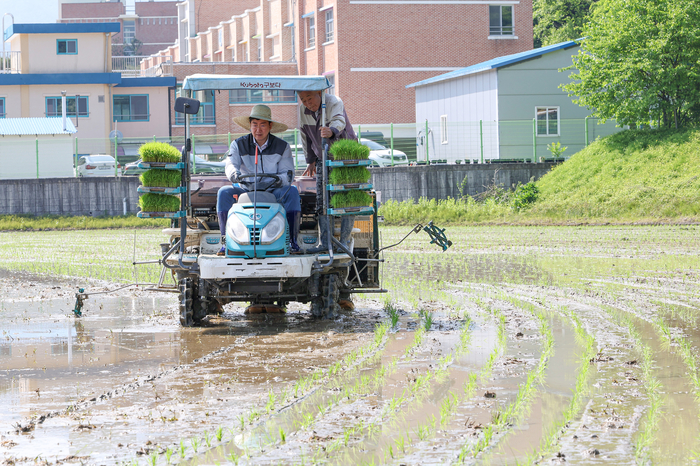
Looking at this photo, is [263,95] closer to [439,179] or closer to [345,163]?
[345,163]

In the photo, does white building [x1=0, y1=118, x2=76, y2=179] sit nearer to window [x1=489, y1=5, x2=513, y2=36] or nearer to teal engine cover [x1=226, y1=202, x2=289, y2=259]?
window [x1=489, y1=5, x2=513, y2=36]

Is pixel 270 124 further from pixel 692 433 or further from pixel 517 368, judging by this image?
pixel 692 433

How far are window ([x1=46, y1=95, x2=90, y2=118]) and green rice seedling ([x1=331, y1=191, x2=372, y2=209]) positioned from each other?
1752 inches

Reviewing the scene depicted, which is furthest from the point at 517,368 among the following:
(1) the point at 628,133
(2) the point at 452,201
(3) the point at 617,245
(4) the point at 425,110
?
(4) the point at 425,110

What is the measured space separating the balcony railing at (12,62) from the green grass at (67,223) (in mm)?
21750

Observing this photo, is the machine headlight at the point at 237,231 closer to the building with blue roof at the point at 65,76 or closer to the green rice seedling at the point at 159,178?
the green rice seedling at the point at 159,178

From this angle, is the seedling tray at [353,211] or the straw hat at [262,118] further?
the straw hat at [262,118]

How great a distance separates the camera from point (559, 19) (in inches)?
2311

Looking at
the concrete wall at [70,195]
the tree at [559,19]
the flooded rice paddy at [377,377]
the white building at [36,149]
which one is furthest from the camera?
the tree at [559,19]

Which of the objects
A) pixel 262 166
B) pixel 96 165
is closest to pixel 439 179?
pixel 96 165

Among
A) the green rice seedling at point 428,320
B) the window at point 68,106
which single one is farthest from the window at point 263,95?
the window at point 68,106

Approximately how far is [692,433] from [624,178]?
2609 cm

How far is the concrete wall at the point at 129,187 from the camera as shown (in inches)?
1298

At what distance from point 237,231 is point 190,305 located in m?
1.09
